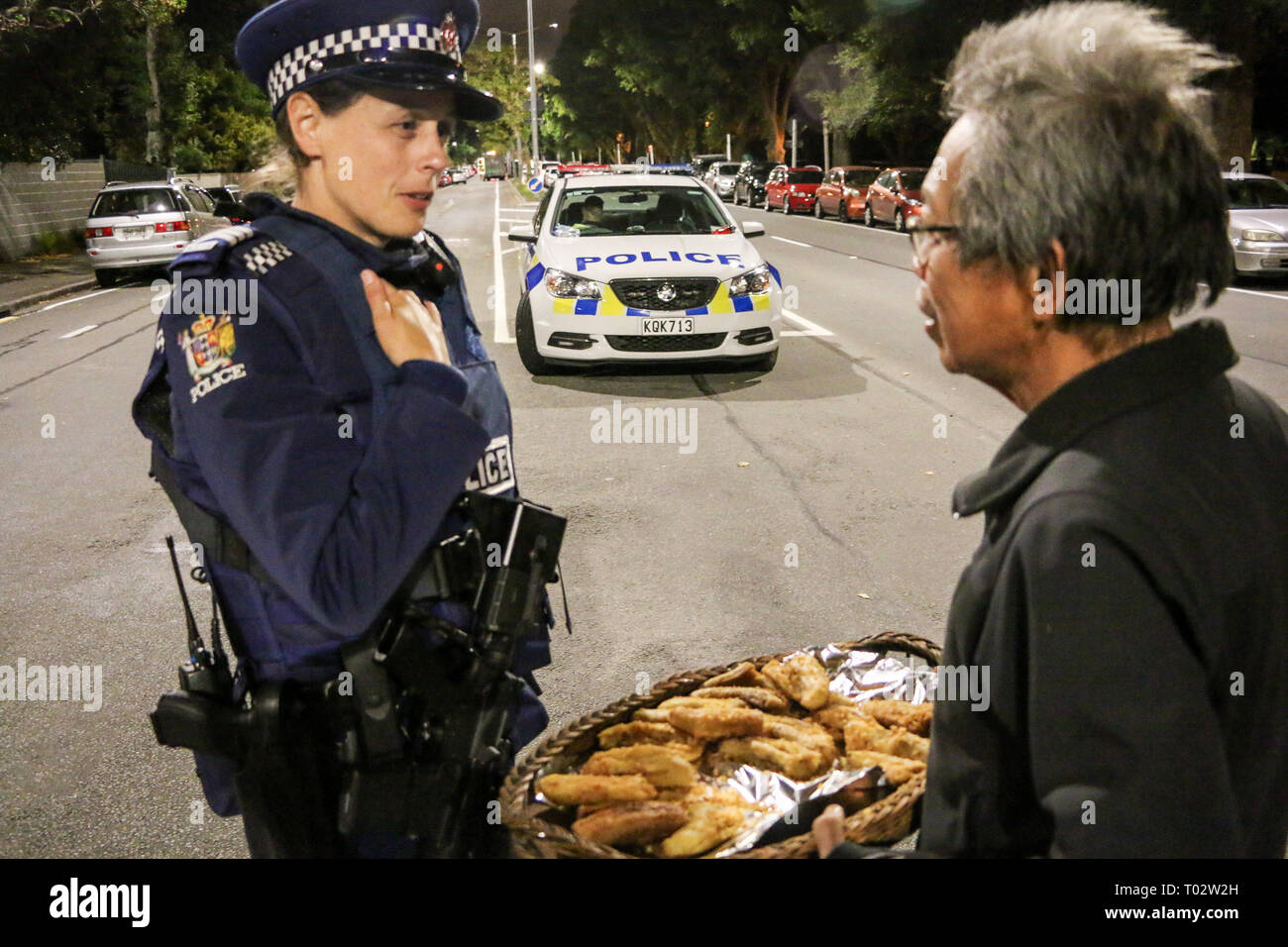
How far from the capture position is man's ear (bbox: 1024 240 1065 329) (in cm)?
133

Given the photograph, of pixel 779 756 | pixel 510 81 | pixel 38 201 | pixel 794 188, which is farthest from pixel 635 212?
pixel 510 81

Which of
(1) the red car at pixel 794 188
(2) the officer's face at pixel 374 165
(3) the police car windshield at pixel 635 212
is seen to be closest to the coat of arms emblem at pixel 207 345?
(2) the officer's face at pixel 374 165

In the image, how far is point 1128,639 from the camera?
117 cm

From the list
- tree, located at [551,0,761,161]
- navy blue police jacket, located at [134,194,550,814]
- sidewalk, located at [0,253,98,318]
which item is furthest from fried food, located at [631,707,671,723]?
tree, located at [551,0,761,161]

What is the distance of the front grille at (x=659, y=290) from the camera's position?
943cm

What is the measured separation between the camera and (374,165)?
1.83 m

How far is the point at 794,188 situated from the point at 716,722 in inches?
1386

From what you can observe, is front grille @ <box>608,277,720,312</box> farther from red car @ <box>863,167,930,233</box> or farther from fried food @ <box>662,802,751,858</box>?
red car @ <box>863,167,930,233</box>

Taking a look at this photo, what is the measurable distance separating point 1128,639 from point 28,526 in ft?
21.5

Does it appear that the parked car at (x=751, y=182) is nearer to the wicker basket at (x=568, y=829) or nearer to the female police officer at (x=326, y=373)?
the wicker basket at (x=568, y=829)

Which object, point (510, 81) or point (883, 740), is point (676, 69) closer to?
point (510, 81)

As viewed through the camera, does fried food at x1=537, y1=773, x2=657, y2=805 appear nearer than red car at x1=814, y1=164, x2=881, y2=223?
Yes

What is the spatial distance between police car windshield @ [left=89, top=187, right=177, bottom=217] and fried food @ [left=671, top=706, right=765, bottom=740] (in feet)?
64.6
